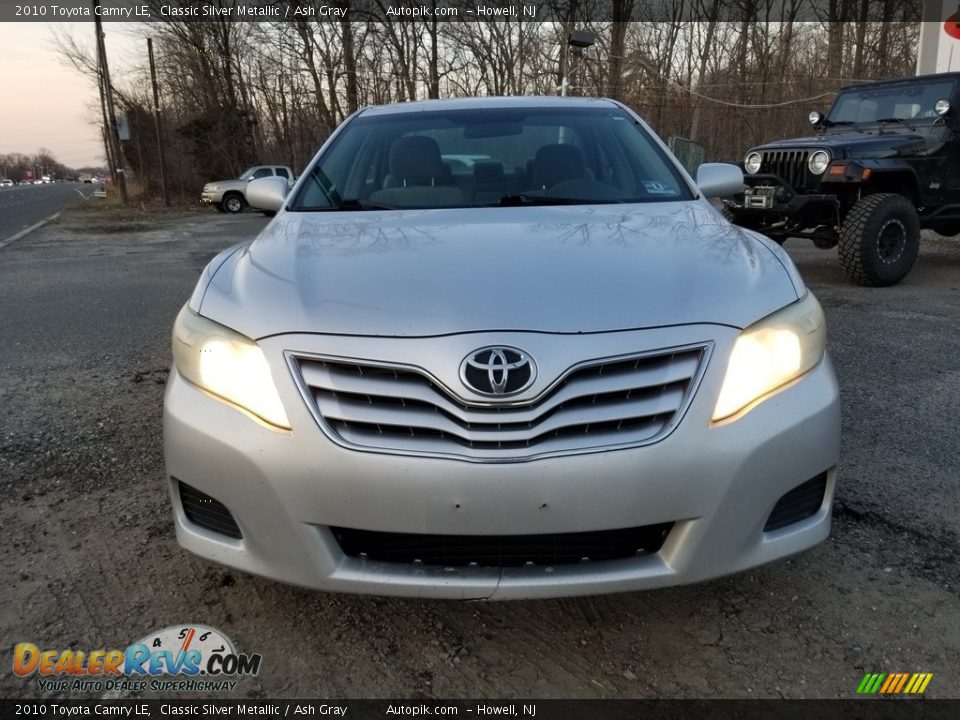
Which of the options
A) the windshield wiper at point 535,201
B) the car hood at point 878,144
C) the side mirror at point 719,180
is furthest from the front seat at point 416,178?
the car hood at point 878,144

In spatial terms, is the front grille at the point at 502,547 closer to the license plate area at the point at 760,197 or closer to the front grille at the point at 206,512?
the front grille at the point at 206,512

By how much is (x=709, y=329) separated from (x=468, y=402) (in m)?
0.62

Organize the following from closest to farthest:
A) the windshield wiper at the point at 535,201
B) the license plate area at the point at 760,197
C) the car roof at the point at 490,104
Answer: the windshield wiper at the point at 535,201 < the car roof at the point at 490,104 < the license plate area at the point at 760,197

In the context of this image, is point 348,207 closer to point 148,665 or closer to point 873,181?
point 148,665

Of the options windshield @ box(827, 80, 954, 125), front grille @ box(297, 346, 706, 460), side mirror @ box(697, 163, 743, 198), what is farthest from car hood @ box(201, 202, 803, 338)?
windshield @ box(827, 80, 954, 125)

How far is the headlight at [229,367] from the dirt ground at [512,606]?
683 mm

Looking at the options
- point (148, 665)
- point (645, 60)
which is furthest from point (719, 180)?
point (645, 60)

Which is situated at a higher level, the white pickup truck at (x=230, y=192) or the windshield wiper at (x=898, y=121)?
the windshield wiper at (x=898, y=121)

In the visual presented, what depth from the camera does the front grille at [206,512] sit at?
1.86 meters

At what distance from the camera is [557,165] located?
3.12 metres

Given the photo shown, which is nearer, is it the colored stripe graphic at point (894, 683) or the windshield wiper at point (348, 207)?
the colored stripe graphic at point (894, 683)

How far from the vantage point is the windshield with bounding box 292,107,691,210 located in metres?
2.97

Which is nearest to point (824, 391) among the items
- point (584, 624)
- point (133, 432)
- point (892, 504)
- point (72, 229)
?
point (584, 624)

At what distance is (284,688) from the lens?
183cm
